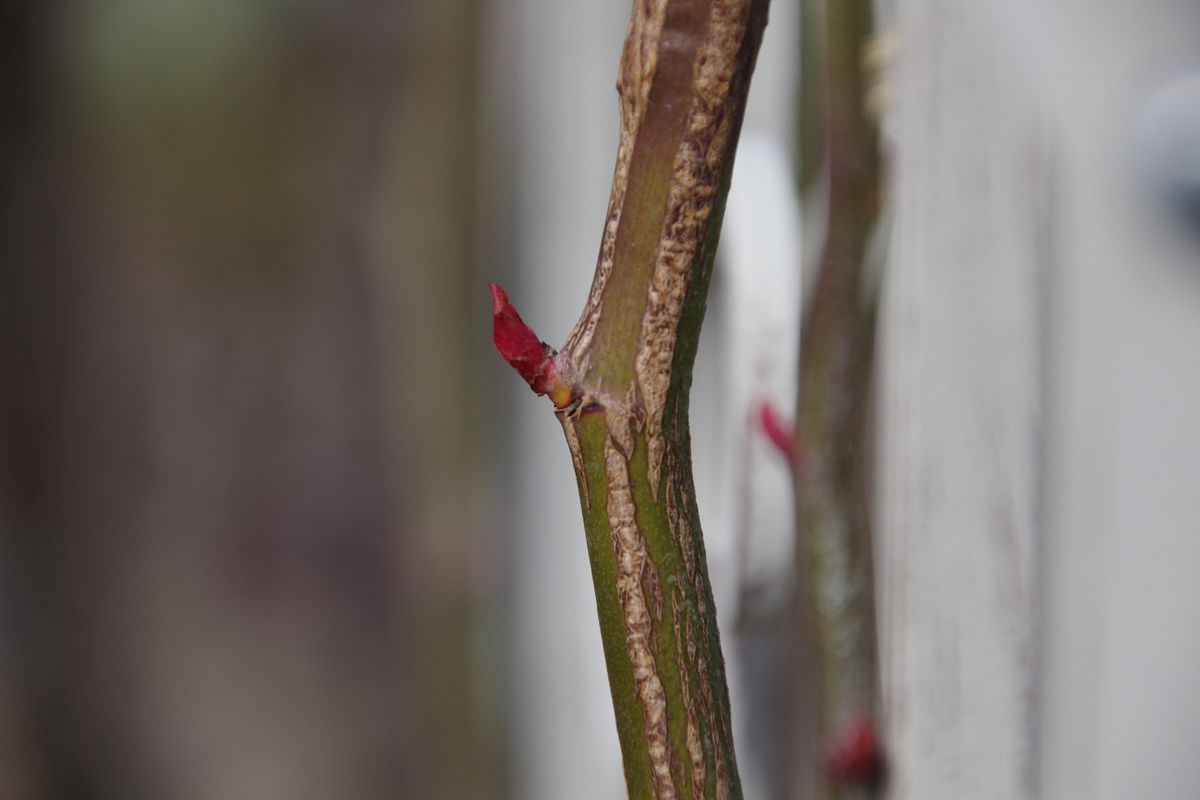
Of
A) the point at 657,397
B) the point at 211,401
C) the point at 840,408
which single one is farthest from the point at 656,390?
the point at 211,401

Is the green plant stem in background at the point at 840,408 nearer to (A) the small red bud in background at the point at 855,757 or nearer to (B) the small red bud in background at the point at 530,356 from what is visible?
(A) the small red bud in background at the point at 855,757

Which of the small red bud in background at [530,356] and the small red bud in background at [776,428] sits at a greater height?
the small red bud in background at [776,428]

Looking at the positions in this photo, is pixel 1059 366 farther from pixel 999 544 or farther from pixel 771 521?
pixel 771 521

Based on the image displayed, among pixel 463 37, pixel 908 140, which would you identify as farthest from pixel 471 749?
→ pixel 908 140

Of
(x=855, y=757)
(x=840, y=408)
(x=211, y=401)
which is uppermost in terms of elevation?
(x=211, y=401)

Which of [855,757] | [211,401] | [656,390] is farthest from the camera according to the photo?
[211,401]

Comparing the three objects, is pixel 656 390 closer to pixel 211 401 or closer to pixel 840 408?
pixel 840 408

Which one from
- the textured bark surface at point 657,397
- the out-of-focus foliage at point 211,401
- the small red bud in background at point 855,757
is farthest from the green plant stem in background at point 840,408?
the out-of-focus foliage at point 211,401
